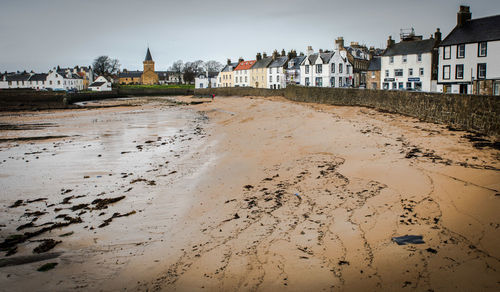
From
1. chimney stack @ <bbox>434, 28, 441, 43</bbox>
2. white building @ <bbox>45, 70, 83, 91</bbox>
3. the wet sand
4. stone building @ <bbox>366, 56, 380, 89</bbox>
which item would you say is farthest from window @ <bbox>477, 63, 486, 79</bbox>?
white building @ <bbox>45, 70, 83, 91</bbox>

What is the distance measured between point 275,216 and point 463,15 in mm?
39173

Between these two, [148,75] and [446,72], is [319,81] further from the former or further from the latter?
[148,75]

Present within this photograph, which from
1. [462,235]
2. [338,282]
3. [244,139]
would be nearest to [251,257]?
[338,282]

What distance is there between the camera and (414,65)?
44.4 metres

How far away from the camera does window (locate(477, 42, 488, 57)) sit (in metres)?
32.2

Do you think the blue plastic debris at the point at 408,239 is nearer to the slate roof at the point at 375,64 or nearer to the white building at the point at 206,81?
the slate roof at the point at 375,64

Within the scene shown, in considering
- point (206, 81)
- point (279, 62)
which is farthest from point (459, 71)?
point (206, 81)

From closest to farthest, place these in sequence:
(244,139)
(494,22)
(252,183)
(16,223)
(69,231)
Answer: (69,231) → (16,223) → (252,183) → (244,139) → (494,22)

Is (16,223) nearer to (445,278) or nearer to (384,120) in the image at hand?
(445,278)

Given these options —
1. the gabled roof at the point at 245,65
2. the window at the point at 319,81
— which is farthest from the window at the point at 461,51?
the gabled roof at the point at 245,65

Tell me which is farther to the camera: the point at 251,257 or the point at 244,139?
the point at 244,139

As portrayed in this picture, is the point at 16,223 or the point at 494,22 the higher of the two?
the point at 494,22

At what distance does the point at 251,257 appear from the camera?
5.04m

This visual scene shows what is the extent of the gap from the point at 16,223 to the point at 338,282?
6912 mm
